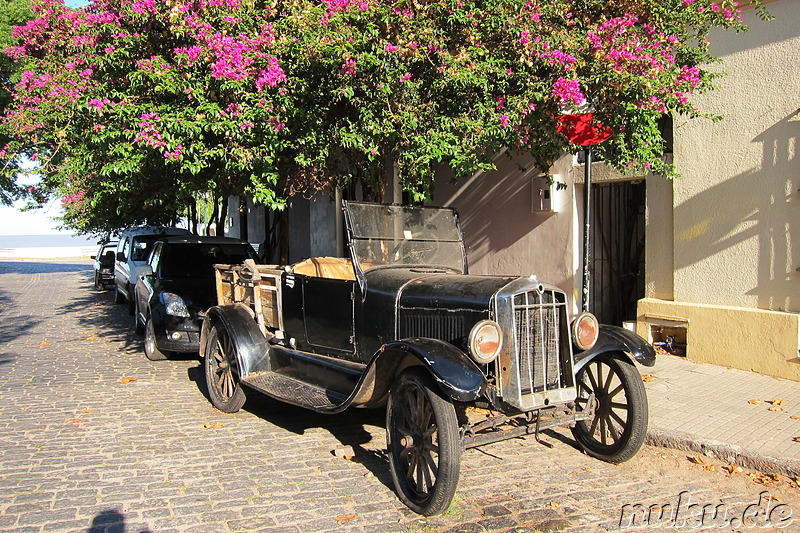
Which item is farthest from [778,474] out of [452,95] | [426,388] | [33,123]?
[33,123]

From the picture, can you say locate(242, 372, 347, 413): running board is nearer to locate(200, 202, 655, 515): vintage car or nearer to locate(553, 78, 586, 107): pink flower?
locate(200, 202, 655, 515): vintage car

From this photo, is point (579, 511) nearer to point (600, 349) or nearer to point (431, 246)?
point (600, 349)

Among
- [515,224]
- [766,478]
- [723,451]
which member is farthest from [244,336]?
[515,224]

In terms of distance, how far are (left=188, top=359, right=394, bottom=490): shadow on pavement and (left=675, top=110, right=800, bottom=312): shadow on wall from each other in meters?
4.52

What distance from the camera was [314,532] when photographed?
3453mm

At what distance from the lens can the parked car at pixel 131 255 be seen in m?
12.4

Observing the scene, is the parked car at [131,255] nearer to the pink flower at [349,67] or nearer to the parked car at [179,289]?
the parked car at [179,289]

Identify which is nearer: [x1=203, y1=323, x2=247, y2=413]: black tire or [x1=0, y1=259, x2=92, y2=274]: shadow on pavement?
[x1=203, y1=323, x2=247, y2=413]: black tire

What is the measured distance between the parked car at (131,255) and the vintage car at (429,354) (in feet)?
23.6

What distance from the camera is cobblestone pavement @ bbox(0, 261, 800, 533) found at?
3609 millimetres

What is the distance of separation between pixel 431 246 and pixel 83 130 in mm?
4112

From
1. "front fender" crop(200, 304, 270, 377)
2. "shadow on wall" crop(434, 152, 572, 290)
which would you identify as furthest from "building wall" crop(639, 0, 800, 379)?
"front fender" crop(200, 304, 270, 377)

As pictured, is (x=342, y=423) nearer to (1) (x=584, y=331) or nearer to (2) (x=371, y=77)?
(1) (x=584, y=331)

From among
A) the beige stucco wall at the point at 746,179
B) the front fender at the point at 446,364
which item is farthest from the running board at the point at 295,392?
the beige stucco wall at the point at 746,179
